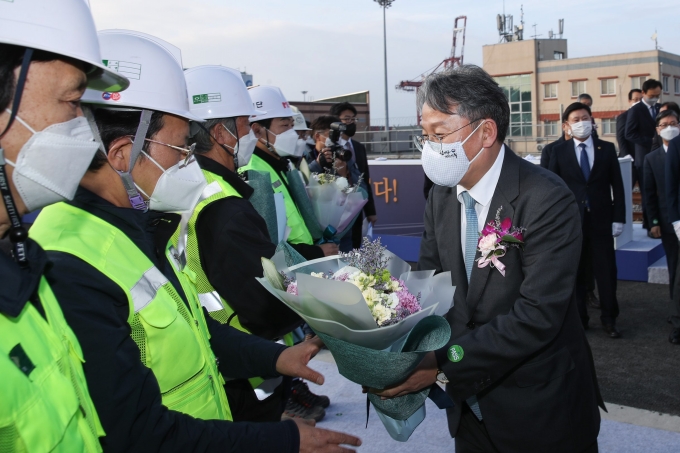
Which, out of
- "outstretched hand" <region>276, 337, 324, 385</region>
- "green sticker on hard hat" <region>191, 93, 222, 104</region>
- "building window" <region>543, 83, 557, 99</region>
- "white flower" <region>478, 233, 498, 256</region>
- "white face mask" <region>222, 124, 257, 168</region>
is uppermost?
"building window" <region>543, 83, 557, 99</region>

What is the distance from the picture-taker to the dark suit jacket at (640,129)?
10.1m

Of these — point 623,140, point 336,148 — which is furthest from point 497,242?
point 623,140

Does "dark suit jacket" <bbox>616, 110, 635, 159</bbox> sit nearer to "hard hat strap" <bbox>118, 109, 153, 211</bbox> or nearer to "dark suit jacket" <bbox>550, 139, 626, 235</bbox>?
"dark suit jacket" <bbox>550, 139, 626, 235</bbox>

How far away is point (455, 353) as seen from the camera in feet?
7.16

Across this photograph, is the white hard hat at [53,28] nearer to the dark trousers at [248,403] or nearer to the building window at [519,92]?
the dark trousers at [248,403]

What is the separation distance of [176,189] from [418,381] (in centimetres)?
115

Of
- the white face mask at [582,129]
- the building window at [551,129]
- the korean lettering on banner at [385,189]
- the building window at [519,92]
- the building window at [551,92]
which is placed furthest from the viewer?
the building window at [551,92]

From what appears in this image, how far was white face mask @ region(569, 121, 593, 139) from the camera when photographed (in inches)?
252

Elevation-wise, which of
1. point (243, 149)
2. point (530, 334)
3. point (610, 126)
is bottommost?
point (530, 334)

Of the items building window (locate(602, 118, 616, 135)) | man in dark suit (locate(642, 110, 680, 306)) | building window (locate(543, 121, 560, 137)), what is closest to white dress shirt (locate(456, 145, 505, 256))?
man in dark suit (locate(642, 110, 680, 306))

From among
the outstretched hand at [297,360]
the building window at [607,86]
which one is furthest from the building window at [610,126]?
the outstretched hand at [297,360]

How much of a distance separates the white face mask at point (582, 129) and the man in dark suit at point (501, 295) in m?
4.33

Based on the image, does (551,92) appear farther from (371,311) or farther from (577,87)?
(371,311)

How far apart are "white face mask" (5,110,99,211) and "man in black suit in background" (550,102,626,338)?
5.67m
